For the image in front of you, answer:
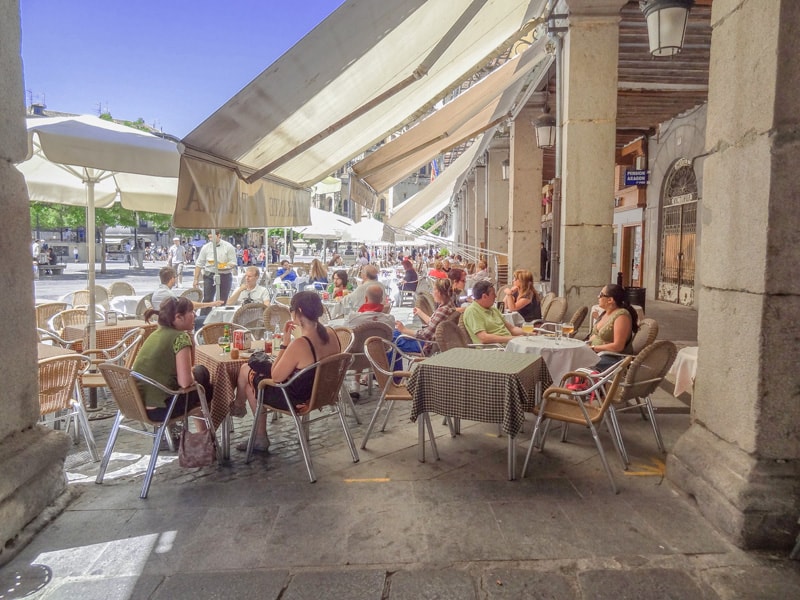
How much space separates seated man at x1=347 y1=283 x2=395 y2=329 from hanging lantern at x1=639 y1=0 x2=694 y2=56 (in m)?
3.43

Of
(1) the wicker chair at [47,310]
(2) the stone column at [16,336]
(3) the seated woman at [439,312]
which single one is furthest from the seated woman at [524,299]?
(1) the wicker chair at [47,310]

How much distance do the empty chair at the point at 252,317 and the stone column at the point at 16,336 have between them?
314 cm

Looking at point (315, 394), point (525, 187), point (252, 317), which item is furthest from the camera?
point (525, 187)

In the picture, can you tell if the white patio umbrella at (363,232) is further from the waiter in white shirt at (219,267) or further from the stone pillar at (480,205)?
the waiter in white shirt at (219,267)

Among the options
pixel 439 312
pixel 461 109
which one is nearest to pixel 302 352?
pixel 439 312

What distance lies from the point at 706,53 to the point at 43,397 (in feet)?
30.3

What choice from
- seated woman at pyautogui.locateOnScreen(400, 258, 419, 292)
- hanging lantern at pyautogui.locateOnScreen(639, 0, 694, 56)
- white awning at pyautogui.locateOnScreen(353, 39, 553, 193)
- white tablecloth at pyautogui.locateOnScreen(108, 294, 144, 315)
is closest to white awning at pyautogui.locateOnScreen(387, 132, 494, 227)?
seated woman at pyautogui.locateOnScreen(400, 258, 419, 292)

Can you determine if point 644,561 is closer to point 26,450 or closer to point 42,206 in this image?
point 26,450

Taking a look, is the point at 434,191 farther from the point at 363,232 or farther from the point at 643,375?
the point at 643,375

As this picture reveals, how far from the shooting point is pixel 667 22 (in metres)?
4.90

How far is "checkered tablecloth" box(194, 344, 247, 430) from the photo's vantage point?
13.1 ft

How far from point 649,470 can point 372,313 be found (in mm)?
2877

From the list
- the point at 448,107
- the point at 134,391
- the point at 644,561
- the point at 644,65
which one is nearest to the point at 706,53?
the point at 644,65

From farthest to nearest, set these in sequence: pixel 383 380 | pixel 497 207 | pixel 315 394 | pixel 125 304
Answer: pixel 497 207 → pixel 125 304 → pixel 383 380 → pixel 315 394
